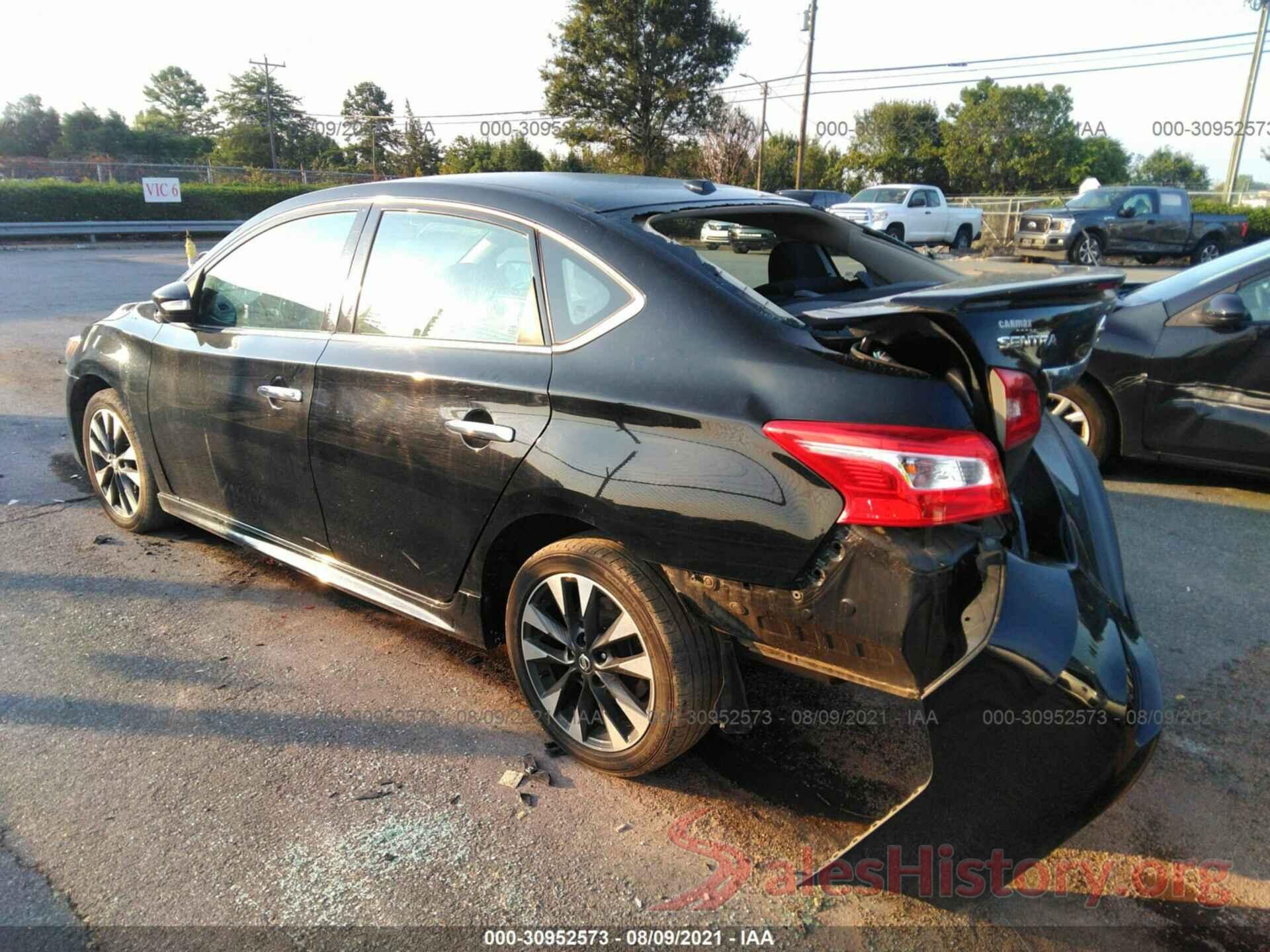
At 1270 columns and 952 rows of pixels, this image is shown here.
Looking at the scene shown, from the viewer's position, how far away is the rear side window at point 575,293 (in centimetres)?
260

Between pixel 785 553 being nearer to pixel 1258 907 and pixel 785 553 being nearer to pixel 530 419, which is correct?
pixel 530 419

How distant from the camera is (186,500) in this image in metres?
4.10

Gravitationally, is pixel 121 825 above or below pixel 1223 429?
below

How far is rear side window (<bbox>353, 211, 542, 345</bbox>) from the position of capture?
2.83 meters

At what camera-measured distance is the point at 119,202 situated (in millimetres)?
28641

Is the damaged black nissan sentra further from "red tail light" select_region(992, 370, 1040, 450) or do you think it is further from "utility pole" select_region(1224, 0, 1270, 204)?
"utility pole" select_region(1224, 0, 1270, 204)

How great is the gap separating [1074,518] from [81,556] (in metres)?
4.34

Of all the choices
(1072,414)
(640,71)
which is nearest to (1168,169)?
(640,71)

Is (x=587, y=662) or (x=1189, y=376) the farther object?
(x=1189, y=376)

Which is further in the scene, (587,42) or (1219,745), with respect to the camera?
(587,42)

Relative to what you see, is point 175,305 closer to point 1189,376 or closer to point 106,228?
point 1189,376

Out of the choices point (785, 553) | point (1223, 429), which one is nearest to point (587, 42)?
point (1223, 429)

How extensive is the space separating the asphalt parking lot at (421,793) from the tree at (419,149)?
46.4 metres

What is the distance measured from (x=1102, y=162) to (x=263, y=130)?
6620cm
